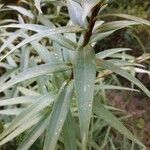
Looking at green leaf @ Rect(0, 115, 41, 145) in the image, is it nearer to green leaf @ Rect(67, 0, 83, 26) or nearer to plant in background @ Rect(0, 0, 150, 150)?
plant in background @ Rect(0, 0, 150, 150)

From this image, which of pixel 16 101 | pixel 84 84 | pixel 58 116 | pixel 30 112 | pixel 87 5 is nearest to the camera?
pixel 87 5

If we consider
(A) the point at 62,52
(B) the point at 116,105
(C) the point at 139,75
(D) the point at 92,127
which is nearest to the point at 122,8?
(C) the point at 139,75

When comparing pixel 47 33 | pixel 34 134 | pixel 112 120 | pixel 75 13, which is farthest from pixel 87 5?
pixel 34 134

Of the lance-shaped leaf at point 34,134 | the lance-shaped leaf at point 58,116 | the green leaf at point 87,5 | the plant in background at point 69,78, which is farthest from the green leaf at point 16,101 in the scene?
the green leaf at point 87,5

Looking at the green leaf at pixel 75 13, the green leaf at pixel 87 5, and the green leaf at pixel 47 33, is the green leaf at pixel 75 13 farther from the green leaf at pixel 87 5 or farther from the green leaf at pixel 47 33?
the green leaf at pixel 87 5

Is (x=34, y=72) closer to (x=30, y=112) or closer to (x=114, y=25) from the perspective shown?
(x=30, y=112)
